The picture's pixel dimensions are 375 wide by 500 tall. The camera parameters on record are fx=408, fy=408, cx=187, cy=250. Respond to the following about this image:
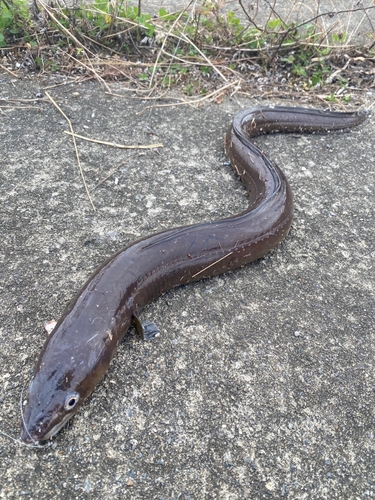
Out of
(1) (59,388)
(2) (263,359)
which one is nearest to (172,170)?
(2) (263,359)

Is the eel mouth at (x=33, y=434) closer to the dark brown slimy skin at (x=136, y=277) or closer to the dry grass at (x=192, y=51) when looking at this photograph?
the dark brown slimy skin at (x=136, y=277)

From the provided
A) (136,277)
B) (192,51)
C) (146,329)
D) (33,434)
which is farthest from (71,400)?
(192,51)

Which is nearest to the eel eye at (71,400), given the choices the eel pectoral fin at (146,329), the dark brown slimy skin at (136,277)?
the dark brown slimy skin at (136,277)

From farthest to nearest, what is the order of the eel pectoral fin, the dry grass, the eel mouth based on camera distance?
the dry grass, the eel pectoral fin, the eel mouth

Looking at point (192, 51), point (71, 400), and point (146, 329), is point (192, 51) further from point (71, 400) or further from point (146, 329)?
point (71, 400)

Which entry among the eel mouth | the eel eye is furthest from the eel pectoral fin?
the eel mouth

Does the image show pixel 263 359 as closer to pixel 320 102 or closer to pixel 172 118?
pixel 172 118

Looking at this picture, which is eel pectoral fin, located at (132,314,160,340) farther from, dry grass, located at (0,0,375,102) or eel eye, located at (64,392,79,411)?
dry grass, located at (0,0,375,102)

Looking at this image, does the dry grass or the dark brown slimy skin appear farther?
the dry grass
